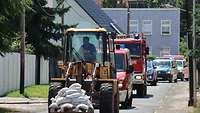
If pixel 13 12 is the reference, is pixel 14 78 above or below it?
below

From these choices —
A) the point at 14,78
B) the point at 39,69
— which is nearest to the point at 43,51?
the point at 39,69

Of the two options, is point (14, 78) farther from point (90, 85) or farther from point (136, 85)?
point (90, 85)

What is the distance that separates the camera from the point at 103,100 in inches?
737

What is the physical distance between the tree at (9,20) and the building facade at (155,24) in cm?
6027

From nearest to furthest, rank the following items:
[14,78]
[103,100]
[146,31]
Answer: [103,100]
[14,78]
[146,31]

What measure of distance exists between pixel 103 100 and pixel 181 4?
377 inches

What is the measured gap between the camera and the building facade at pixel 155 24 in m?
81.8

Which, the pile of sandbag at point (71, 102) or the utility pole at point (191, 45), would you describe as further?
the utility pole at point (191, 45)

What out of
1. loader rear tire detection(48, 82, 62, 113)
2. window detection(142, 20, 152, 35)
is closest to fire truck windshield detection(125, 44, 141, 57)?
loader rear tire detection(48, 82, 62, 113)

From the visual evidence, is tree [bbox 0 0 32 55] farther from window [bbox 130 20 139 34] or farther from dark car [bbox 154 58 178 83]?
window [bbox 130 20 139 34]

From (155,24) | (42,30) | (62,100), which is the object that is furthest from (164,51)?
(62,100)

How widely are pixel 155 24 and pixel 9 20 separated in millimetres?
62387

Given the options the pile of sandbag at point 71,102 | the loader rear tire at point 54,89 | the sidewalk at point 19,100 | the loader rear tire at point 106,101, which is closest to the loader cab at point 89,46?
the loader rear tire at point 54,89

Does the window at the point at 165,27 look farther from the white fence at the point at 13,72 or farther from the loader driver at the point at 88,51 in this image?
the loader driver at the point at 88,51
